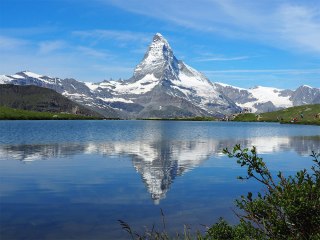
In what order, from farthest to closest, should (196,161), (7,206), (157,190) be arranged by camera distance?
(196,161), (157,190), (7,206)

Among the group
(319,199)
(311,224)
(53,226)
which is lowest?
(53,226)

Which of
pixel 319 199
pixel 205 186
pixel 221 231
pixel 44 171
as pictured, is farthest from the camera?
pixel 44 171

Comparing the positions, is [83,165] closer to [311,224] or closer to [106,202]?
[106,202]

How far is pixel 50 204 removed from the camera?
1318 inches

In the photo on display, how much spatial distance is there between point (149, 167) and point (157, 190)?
18418 mm

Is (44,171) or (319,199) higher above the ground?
(319,199)

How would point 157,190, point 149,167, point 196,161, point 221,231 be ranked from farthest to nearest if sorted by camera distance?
1. point 196,161
2. point 149,167
3. point 157,190
4. point 221,231

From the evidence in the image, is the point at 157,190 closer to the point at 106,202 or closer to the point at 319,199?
the point at 106,202

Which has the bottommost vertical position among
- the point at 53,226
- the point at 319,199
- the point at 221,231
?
the point at 53,226

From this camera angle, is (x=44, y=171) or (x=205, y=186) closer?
(x=205, y=186)

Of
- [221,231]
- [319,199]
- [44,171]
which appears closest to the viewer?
[319,199]

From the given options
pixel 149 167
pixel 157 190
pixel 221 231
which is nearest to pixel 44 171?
pixel 149 167

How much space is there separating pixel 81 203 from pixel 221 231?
18450 mm

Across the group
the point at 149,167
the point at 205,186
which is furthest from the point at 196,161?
the point at 205,186
